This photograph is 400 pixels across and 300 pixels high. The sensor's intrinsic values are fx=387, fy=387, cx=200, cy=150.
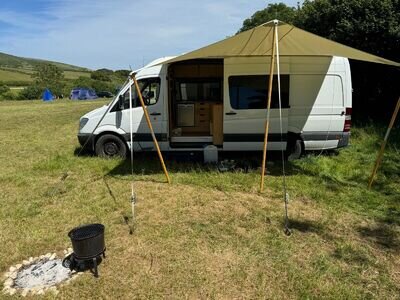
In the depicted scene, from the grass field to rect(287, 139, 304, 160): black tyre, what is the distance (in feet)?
0.86

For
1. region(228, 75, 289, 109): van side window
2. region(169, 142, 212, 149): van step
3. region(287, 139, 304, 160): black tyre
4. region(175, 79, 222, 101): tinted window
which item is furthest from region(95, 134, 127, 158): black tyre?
region(287, 139, 304, 160): black tyre

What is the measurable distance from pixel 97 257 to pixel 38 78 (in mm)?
66534

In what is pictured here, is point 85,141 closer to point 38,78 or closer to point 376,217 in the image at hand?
point 376,217

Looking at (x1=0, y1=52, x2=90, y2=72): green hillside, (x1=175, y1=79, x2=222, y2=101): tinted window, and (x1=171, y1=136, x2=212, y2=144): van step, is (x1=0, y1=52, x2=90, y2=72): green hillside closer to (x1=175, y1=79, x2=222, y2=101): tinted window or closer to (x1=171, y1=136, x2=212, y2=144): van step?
(x1=175, y1=79, x2=222, y2=101): tinted window

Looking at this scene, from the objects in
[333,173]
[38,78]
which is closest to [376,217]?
[333,173]

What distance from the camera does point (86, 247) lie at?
410cm

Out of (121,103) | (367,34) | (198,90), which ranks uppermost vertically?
(367,34)

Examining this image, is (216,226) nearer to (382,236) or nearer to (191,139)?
(382,236)

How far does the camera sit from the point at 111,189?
6.94 m

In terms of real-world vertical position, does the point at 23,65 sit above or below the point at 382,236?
above

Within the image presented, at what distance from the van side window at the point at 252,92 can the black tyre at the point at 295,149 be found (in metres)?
0.84

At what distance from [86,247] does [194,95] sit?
6.05 metres

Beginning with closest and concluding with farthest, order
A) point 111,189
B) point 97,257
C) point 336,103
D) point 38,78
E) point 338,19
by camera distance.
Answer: point 97,257 < point 111,189 < point 336,103 < point 338,19 < point 38,78

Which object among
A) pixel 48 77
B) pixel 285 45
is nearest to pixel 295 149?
pixel 285 45
